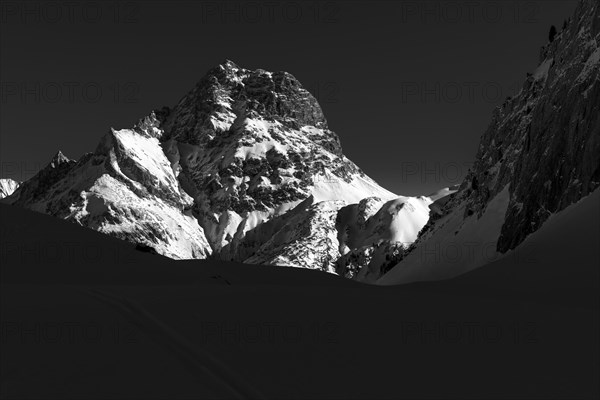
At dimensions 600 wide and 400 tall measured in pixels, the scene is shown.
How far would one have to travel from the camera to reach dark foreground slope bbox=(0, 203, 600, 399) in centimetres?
1011

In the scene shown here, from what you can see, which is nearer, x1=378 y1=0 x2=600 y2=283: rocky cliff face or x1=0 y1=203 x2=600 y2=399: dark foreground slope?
x1=0 y1=203 x2=600 y2=399: dark foreground slope

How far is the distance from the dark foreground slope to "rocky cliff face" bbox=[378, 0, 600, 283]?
6778 centimetres

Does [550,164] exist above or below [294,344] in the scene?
above

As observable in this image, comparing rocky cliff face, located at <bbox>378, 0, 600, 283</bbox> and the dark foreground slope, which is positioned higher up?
rocky cliff face, located at <bbox>378, 0, 600, 283</bbox>

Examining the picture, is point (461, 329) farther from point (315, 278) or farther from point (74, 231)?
point (74, 231)

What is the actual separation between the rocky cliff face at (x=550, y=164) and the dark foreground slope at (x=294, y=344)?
222 ft

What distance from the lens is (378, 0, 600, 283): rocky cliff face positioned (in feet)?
270

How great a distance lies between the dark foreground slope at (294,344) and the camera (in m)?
10.1

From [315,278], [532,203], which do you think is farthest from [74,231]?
[532,203]

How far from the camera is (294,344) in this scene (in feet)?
41.0

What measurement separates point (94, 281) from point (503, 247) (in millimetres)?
91056

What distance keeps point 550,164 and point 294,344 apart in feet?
297

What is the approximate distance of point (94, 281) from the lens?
89.3ft

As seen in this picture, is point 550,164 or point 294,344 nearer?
point 294,344
